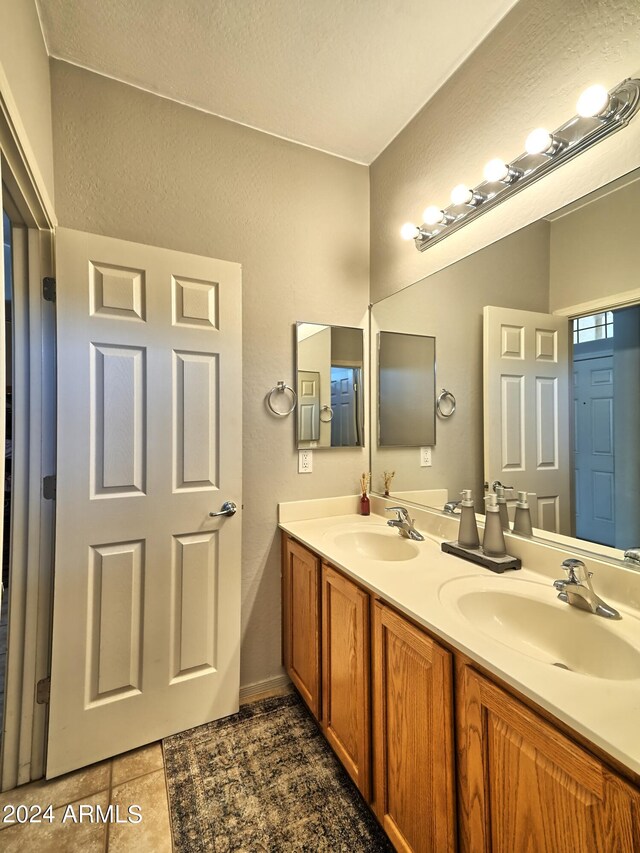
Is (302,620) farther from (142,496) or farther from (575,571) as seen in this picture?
(575,571)

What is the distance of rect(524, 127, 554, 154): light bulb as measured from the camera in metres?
1.14

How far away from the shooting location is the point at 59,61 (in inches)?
57.3

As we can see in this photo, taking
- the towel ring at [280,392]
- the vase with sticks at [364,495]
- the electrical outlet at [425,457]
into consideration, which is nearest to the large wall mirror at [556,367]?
the electrical outlet at [425,457]

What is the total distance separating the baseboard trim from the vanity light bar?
219 centimetres

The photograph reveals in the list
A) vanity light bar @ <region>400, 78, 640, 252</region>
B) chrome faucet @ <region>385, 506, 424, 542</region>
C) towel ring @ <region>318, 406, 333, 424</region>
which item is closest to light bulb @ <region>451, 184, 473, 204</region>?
vanity light bar @ <region>400, 78, 640, 252</region>

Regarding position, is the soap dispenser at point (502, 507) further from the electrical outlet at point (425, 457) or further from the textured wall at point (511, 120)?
the textured wall at point (511, 120)

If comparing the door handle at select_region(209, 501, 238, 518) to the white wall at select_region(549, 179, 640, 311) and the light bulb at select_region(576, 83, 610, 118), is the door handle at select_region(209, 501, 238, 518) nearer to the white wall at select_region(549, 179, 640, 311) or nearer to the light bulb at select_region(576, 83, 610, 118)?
the white wall at select_region(549, 179, 640, 311)

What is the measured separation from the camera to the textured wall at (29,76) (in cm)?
97

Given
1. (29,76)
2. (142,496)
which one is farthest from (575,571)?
(29,76)

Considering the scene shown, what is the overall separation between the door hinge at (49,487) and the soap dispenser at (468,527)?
1.54 m

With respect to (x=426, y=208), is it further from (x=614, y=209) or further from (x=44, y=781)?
(x=44, y=781)

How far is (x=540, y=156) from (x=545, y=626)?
55.9 inches

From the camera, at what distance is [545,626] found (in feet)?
3.31

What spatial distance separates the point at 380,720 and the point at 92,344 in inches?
63.6
